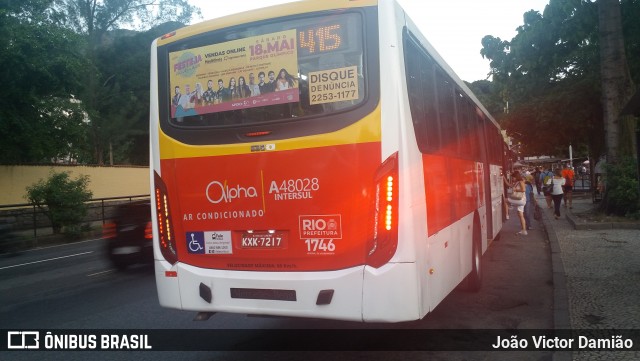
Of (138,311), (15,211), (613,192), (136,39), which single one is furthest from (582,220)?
(136,39)

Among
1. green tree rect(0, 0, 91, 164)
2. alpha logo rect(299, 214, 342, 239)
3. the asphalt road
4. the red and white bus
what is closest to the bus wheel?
the asphalt road

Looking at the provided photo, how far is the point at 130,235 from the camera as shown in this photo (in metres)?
9.65

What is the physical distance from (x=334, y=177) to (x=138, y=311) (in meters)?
3.88

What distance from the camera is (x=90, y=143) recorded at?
31672 mm

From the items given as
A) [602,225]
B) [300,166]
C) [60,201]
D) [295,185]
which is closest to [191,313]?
[295,185]

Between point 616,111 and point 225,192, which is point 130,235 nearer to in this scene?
point 225,192

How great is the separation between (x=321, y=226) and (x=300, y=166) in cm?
53

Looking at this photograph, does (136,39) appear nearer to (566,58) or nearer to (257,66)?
(566,58)

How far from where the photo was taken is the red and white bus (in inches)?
172

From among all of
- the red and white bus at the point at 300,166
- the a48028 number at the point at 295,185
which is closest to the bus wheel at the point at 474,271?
the red and white bus at the point at 300,166

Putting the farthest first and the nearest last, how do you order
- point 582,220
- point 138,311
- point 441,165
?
point 582,220 < point 138,311 < point 441,165

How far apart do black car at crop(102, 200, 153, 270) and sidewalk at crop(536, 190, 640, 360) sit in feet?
21.7

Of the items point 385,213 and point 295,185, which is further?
point 295,185

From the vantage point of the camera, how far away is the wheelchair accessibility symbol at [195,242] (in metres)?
4.98
